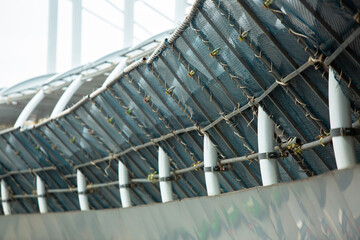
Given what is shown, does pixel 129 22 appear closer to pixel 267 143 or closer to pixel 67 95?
pixel 67 95

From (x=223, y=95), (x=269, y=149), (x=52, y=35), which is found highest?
(x=52, y=35)

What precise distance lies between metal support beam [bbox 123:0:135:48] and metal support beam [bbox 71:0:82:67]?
3378mm

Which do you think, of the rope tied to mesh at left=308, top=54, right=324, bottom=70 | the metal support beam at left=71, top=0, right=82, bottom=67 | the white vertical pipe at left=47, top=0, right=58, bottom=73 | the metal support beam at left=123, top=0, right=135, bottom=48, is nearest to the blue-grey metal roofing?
the rope tied to mesh at left=308, top=54, right=324, bottom=70

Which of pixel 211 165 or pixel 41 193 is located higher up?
pixel 41 193

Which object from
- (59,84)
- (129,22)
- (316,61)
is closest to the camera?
(316,61)

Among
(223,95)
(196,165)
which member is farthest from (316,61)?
(196,165)

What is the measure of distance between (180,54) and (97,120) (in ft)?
19.8

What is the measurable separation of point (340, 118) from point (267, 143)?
238cm

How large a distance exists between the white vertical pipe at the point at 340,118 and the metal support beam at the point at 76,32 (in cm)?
3333

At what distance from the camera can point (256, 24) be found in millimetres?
7910

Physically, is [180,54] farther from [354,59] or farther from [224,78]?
[354,59]

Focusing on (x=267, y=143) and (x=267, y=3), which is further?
(x=267, y=143)

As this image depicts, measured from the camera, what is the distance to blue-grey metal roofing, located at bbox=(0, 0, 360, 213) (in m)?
7.02

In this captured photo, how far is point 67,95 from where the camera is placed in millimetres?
22125
